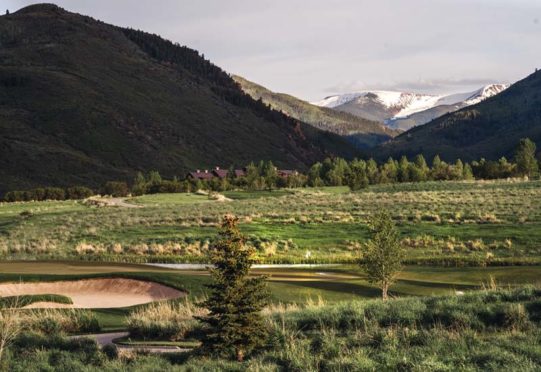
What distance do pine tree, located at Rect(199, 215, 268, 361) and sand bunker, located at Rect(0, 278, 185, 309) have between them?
33.0 feet

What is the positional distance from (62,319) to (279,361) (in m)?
9.58

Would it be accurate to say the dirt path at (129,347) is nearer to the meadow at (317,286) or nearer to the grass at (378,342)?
the meadow at (317,286)

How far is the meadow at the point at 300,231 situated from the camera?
45.1m

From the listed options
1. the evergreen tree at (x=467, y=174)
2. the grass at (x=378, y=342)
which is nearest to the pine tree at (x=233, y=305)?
the grass at (x=378, y=342)

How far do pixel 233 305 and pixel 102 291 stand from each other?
14331mm

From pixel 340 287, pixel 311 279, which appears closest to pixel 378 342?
pixel 340 287

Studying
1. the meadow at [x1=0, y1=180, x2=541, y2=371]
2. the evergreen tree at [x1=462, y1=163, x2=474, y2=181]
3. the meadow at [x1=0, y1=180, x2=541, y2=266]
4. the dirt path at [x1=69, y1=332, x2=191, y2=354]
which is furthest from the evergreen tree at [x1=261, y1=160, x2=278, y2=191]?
the dirt path at [x1=69, y1=332, x2=191, y2=354]

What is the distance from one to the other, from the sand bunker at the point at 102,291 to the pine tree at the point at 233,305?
10065 mm

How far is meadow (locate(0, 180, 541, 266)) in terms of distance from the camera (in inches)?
1774

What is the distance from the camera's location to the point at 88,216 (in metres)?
71.1

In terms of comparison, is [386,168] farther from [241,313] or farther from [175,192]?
[241,313]

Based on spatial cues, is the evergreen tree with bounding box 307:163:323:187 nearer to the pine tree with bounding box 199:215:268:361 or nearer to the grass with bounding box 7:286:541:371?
the grass with bounding box 7:286:541:371

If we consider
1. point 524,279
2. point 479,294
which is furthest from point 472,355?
point 524,279

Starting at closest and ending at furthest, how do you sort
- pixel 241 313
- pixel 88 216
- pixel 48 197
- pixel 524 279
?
pixel 241 313 < pixel 524 279 < pixel 88 216 < pixel 48 197
